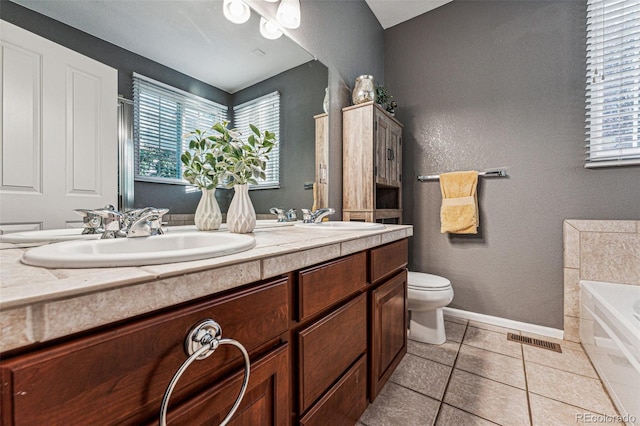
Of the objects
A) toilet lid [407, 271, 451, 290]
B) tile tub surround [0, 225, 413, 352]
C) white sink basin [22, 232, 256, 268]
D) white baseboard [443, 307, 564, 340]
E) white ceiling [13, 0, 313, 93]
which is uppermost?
white ceiling [13, 0, 313, 93]

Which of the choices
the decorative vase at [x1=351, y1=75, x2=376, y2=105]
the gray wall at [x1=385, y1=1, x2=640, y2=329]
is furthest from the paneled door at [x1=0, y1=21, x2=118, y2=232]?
the gray wall at [x1=385, y1=1, x2=640, y2=329]

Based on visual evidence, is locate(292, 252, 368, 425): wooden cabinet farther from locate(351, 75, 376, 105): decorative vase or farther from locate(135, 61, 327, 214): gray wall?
locate(351, 75, 376, 105): decorative vase

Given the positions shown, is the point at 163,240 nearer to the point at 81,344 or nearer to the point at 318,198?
the point at 81,344

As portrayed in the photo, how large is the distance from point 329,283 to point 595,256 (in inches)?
76.5

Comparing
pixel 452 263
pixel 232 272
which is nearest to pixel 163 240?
pixel 232 272

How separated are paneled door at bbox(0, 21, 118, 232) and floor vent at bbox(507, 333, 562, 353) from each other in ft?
7.87

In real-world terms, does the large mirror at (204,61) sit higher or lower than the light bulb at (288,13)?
lower

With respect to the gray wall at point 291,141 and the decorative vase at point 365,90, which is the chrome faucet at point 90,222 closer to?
the gray wall at point 291,141

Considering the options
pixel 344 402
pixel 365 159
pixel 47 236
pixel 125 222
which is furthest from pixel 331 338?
pixel 365 159

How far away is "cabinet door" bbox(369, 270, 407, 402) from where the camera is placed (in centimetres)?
113

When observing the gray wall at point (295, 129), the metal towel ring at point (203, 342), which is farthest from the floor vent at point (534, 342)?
the metal towel ring at point (203, 342)

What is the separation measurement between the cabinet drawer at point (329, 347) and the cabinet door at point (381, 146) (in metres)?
1.13

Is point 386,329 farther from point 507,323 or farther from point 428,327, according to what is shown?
point 507,323

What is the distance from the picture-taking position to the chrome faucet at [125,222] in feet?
2.49
